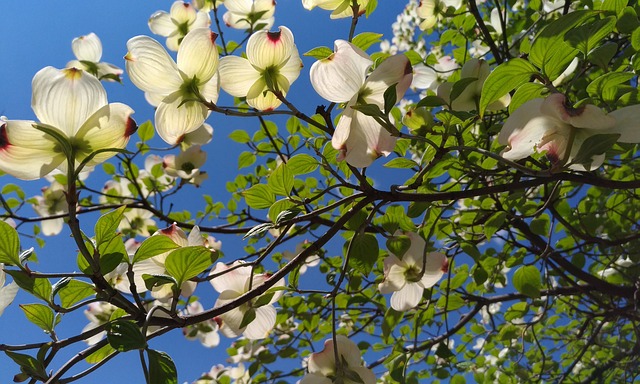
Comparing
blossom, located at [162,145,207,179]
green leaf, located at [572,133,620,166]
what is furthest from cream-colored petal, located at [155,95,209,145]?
blossom, located at [162,145,207,179]

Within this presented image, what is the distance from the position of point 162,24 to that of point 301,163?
579 mm

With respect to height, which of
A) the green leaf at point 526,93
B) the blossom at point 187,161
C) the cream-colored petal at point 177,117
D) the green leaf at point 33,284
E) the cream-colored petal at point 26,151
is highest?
the blossom at point 187,161

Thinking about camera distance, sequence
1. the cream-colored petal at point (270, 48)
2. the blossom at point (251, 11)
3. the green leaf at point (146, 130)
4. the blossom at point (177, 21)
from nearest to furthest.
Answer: the cream-colored petal at point (270, 48) < the blossom at point (251, 11) < the blossom at point (177, 21) < the green leaf at point (146, 130)

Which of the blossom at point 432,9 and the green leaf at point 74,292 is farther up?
the blossom at point 432,9

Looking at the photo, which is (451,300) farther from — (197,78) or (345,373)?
(197,78)

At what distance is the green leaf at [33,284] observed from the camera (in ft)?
1.13

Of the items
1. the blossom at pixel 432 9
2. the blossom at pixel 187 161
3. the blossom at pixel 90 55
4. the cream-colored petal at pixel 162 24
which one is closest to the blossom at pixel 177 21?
the cream-colored petal at pixel 162 24

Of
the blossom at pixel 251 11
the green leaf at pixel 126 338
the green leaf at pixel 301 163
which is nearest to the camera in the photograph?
the green leaf at pixel 126 338

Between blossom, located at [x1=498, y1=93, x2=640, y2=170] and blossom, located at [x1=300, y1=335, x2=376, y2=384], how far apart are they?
26cm

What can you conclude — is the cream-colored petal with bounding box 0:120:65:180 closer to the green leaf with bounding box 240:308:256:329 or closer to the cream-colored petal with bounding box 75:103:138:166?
the cream-colored petal with bounding box 75:103:138:166

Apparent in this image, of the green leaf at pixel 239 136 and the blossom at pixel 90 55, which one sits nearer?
the blossom at pixel 90 55

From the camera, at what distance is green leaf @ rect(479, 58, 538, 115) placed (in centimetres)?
35

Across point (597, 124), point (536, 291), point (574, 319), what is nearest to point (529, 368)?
point (574, 319)

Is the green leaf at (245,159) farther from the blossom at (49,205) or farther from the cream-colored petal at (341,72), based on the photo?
the cream-colored petal at (341,72)
